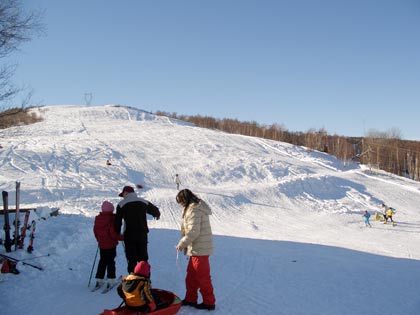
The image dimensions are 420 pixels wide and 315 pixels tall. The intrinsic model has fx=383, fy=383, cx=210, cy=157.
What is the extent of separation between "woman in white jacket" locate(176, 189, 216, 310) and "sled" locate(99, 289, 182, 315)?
500 millimetres

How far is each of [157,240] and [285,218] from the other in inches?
400

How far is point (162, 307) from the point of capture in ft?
17.3

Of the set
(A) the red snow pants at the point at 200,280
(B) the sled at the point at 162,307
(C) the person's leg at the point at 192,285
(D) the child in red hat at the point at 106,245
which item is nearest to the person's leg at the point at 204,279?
(A) the red snow pants at the point at 200,280

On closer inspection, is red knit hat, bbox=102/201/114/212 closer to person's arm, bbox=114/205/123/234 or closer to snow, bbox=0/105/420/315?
person's arm, bbox=114/205/123/234

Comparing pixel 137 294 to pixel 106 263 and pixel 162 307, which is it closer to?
pixel 162 307

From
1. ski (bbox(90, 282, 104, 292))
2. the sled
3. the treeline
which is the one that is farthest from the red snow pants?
the treeline

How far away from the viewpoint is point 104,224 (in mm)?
6844

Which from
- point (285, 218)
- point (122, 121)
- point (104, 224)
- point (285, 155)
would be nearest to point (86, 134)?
point (122, 121)

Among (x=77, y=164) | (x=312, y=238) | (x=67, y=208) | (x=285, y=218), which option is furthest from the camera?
(x=77, y=164)

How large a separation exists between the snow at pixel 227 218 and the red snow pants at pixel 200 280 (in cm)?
23

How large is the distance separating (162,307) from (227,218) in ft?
47.0

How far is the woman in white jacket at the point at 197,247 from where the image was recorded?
19.3 feet

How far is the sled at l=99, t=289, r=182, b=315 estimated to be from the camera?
4.96 metres

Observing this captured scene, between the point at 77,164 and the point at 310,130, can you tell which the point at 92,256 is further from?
the point at 310,130
